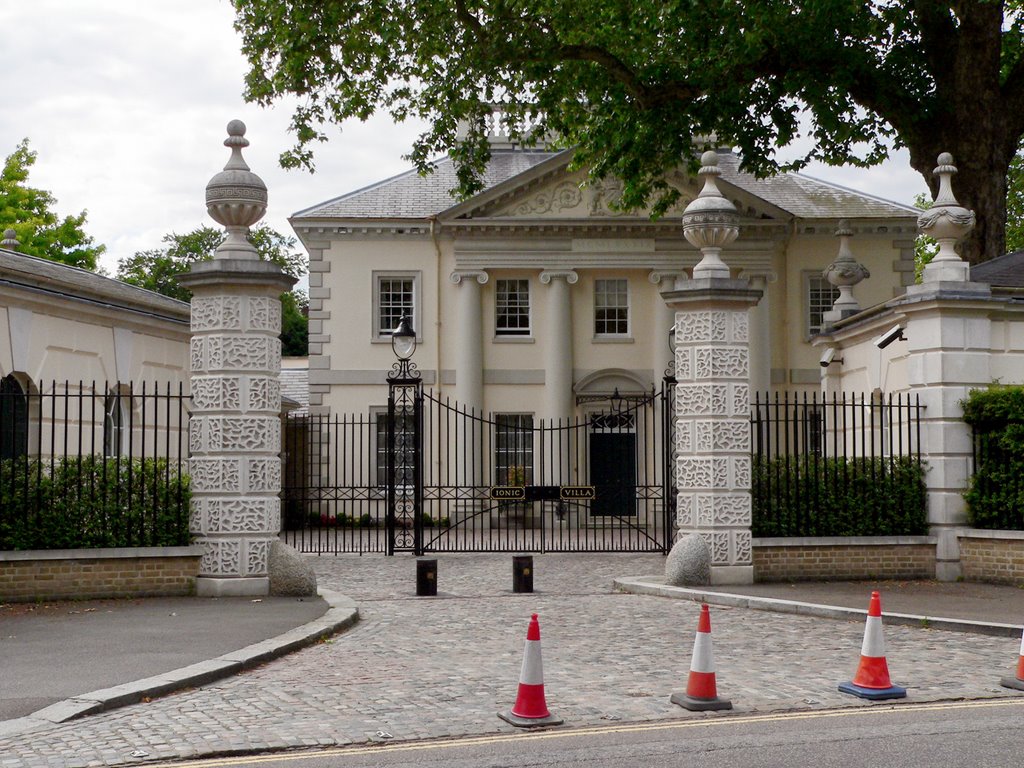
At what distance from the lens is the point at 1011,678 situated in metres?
9.11

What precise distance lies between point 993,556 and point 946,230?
4.25 metres

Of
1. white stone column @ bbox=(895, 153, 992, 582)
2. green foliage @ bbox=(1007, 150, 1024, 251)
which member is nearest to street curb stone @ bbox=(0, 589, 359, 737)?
white stone column @ bbox=(895, 153, 992, 582)

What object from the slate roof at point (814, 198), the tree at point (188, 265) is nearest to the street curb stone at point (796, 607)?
the slate roof at point (814, 198)

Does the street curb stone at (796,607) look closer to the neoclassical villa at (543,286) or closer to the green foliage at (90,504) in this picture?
the green foliage at (90,504)

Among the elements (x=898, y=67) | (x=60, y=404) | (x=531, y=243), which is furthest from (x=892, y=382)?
(x=531, y=243)

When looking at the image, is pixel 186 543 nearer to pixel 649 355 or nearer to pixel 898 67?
pixel 898 67

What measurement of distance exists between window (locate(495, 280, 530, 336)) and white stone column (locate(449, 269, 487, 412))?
74cm

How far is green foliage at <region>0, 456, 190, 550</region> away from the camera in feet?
43.5

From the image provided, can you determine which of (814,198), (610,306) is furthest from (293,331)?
(814,198)

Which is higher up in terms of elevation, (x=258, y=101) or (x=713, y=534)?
(x=258, y=101)

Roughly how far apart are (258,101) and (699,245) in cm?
1226

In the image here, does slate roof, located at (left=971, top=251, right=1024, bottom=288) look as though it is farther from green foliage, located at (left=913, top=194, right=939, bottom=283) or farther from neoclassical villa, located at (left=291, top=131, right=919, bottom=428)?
green foliage, located at (left=913, top=194, right=939, bottom=283)

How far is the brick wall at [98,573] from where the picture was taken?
43.1 feet

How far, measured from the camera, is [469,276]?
3319 cm
